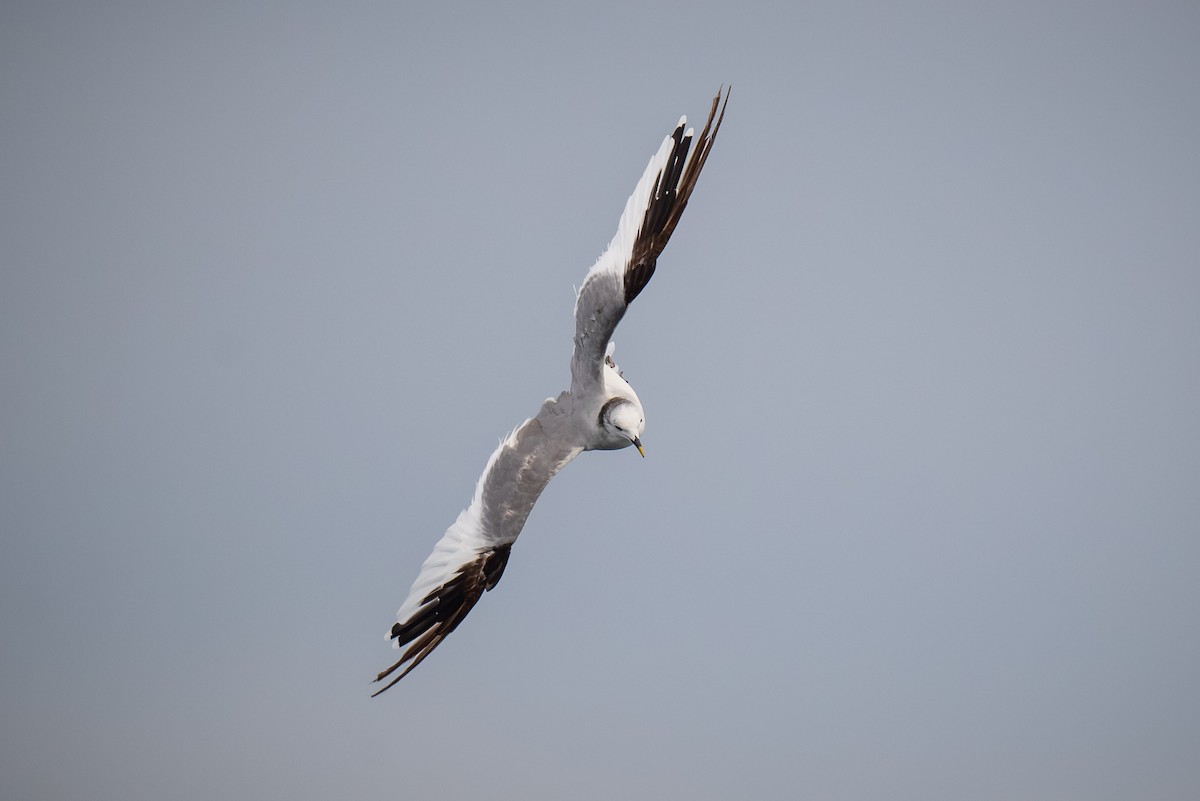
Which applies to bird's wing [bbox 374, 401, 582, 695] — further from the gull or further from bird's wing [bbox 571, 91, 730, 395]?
bird's wing [bbox 571, 91, 730, 395]

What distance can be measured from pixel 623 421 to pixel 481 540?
1.41 meters

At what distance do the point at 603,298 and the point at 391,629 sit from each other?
2788mm

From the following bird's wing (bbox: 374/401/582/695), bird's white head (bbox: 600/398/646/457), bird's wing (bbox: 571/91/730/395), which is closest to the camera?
bird's wing (bbox: 571/91/730/395)

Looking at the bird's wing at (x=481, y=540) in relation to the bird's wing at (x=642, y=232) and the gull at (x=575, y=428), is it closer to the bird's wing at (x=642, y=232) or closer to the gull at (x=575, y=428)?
the gull at (x=575, y=428)

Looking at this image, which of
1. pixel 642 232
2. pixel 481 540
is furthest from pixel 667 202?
pixel 481 540

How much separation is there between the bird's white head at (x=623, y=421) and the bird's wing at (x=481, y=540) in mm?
288

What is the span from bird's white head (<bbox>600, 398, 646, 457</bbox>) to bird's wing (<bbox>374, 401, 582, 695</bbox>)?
11.3 inches

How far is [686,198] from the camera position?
6.21m

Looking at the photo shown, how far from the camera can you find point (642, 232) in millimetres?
6160

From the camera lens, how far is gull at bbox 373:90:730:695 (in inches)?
240

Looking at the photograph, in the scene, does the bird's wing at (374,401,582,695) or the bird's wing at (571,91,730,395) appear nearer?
the bird's wing at (571,91,730,395)

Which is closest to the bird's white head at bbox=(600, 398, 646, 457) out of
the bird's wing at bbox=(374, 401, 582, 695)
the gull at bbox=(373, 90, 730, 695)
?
the gull at bbox=(373, 90, 730, 695)

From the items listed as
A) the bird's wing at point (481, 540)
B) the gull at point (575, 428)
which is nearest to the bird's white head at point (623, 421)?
the gull at point (575, 428)

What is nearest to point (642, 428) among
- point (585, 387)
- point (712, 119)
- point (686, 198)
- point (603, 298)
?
point (585, 387)
